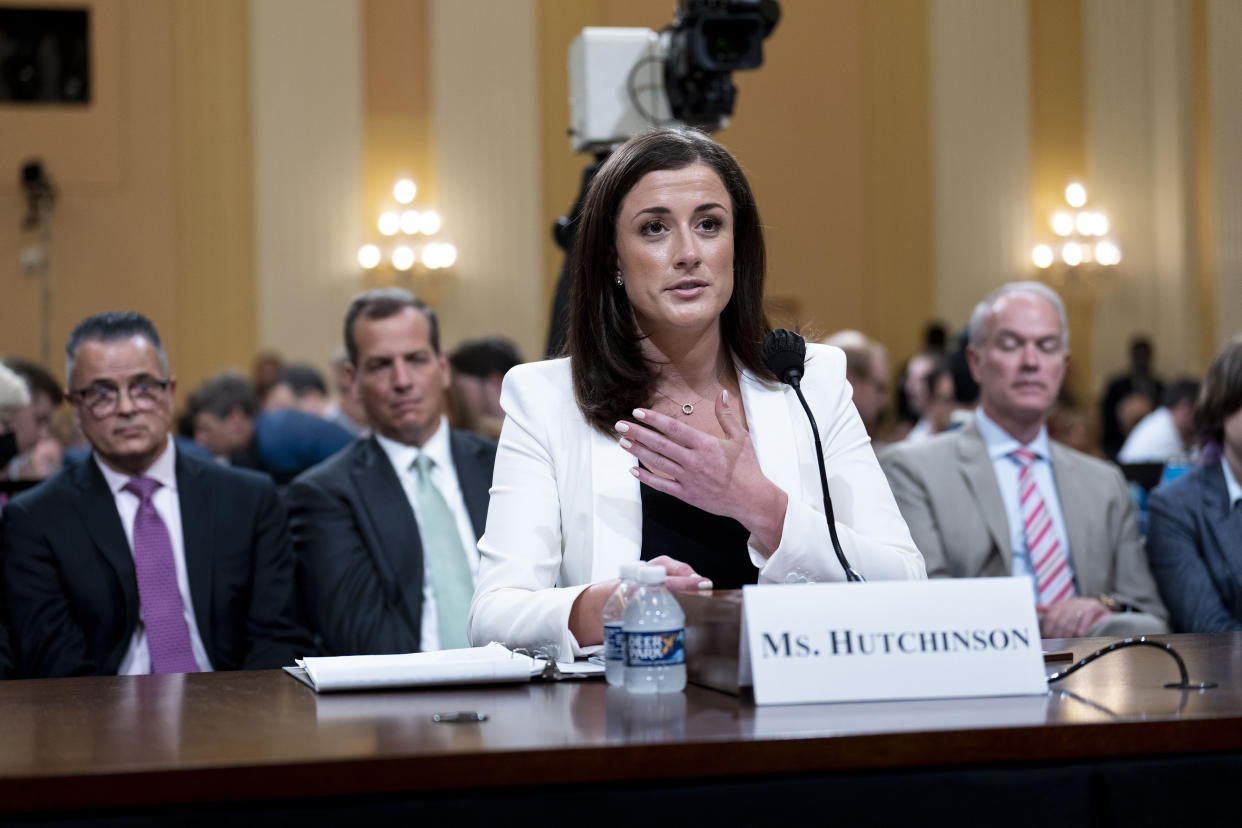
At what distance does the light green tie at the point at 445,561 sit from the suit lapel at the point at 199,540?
1.59 ft

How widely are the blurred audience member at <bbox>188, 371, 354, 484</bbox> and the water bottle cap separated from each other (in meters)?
A: 3.15

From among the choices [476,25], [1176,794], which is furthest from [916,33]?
[1176,794]

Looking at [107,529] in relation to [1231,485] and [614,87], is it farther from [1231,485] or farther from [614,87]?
[1231,485]

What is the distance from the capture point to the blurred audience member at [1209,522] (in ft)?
10.9

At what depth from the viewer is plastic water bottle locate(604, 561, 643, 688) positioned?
1.68 m

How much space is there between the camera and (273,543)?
10.5 ft

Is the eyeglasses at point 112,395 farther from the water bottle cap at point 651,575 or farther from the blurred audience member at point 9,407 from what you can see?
the water bottle cap at point 651,575

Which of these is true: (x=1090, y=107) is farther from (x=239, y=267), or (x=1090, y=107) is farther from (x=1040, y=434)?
(x=1040, y=434)

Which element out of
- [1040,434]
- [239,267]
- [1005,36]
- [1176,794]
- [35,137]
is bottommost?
[1176,794]

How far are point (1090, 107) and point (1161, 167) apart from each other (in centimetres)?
72

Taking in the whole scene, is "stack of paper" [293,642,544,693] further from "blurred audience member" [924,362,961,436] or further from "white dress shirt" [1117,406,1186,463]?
"white dress shirt" [1117,406,1186,463]

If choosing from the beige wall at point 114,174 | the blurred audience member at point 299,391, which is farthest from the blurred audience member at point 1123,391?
the beige wall at point 114,174

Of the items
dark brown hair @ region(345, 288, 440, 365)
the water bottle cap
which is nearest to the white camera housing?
dark brown hair @ region(345, 288, 440, 365)

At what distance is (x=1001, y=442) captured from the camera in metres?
3.60
